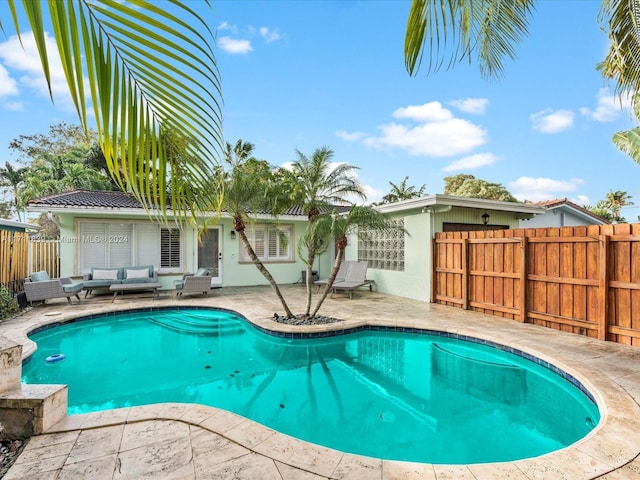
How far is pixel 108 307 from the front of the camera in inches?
374

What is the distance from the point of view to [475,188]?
105 ft

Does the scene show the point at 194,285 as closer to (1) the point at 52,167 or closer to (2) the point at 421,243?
(2) the point at 421,243

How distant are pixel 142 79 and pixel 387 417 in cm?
467

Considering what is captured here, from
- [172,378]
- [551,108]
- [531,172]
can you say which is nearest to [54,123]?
[172,378]

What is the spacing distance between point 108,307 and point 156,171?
10006mm

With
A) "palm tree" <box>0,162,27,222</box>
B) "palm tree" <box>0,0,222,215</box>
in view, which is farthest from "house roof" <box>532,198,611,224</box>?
"palm tree" <box>0,162,27,222</box>

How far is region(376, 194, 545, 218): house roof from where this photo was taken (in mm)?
9898

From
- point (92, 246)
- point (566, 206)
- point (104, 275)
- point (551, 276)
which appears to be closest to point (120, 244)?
point (92, 246)

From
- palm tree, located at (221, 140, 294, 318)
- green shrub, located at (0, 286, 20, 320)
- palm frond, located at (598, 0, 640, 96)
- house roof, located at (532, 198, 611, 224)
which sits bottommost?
green shrub, located at (0, 286, 20, 320)

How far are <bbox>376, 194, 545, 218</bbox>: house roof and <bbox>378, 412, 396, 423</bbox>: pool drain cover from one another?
661 centimetres

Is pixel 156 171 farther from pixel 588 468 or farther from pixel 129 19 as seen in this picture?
pixel 588 468

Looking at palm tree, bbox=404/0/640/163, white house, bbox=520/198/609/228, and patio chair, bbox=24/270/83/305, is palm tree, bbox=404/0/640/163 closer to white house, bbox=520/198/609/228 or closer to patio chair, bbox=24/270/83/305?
A: white house, bbox=520/198/609/228

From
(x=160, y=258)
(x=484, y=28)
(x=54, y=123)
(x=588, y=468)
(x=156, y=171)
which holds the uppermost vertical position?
(x=54, y=123)

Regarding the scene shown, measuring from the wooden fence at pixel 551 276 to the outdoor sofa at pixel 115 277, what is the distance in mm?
9597
